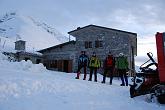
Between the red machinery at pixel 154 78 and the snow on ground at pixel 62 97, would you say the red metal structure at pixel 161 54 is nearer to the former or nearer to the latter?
the red machinery at pixel 154 78

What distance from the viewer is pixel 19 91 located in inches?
357

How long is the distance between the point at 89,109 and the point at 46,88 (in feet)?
8.44

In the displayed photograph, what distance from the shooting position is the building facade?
3133 cm

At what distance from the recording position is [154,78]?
959 centimetres

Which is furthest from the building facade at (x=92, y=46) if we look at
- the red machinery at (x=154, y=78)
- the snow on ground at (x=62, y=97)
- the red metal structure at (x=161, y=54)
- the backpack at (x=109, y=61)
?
the red metal structure at (x=161, y=54)

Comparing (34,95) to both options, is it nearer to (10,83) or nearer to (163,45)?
(10,83)

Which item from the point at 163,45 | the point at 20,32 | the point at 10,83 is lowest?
the point at 10,83

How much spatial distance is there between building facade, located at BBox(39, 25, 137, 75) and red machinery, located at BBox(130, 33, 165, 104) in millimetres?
20751

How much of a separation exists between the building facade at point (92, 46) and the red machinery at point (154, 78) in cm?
2075

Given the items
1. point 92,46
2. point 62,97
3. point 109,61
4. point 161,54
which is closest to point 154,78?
point 161,54

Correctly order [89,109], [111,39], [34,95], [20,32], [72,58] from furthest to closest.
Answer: [20,32], [72,58], [111,39], [34,95], [89,109]

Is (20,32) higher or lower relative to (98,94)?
higher

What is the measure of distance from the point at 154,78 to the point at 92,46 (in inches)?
951

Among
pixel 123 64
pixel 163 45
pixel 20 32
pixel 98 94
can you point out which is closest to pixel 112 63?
pixel 123 64
